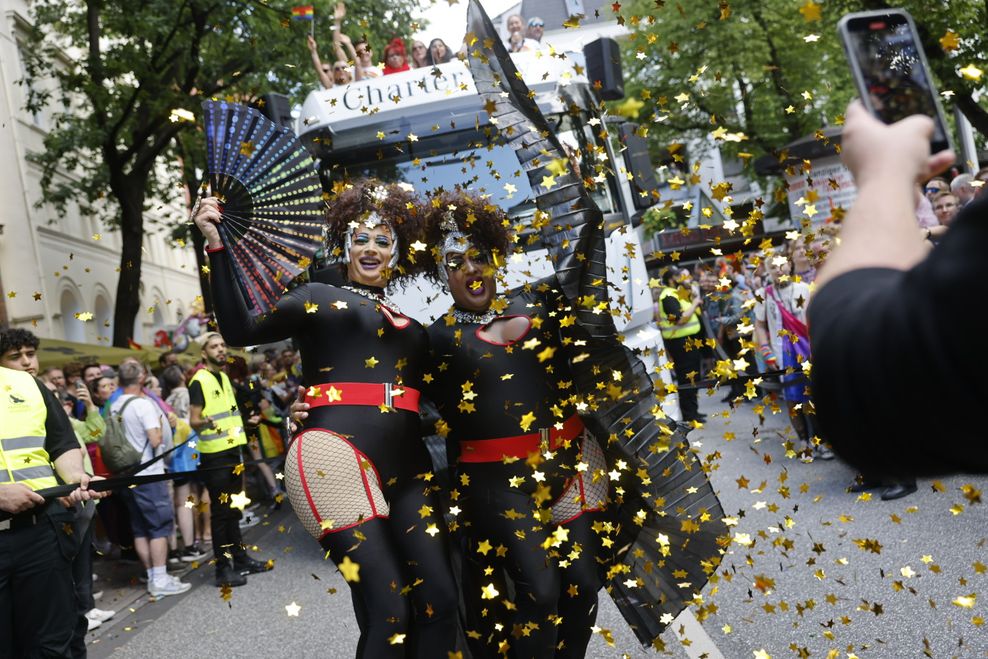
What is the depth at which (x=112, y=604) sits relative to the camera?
25.5 ft

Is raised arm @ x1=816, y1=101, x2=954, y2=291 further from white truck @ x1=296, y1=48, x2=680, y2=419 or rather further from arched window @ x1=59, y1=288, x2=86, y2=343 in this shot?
arched window @ x1=59, y1=288, x2=86, y2=343

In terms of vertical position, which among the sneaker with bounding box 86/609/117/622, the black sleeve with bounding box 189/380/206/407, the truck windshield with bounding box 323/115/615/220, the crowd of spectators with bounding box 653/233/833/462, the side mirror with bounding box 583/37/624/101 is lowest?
the sneaker with bounding box 86/609/117/622

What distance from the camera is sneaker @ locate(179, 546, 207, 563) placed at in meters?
9.10

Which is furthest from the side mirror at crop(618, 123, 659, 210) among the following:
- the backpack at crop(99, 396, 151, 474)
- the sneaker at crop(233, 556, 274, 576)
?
the backpack at crop(99, 396, 151, 474)

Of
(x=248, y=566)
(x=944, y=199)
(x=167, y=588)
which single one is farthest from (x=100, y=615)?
(x=944, y=199)

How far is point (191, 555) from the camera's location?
921cm

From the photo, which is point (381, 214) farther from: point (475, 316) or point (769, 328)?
point (769, 328)

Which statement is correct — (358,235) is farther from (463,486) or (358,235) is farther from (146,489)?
(146,489)

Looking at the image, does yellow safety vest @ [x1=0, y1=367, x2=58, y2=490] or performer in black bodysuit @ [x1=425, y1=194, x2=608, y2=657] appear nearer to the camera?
performer in black bodysuit @ [x1=425, y1=194, x2=608, y2=657]

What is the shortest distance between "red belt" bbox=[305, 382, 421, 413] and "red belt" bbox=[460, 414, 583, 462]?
0.32 metres

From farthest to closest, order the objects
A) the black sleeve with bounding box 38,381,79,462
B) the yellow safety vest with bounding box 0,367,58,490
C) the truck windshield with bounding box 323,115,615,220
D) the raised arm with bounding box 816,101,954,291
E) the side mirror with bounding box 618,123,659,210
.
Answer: the truck windshield with bounding box 323,115,615,220
the side mirror with bounding box 618,123,659,210
the black sleeve with bounding box 38,381,79,462
the yellow safety vest with bounding box 0,367,58,490
the raised arm with bounding box 816,101,954,291

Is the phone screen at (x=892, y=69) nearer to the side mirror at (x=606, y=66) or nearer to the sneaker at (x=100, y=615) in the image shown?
the side mirror at (x=606, y=66)

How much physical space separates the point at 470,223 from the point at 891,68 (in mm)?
2656

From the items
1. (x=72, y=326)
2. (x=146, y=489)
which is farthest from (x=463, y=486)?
(x=72, y=326)
